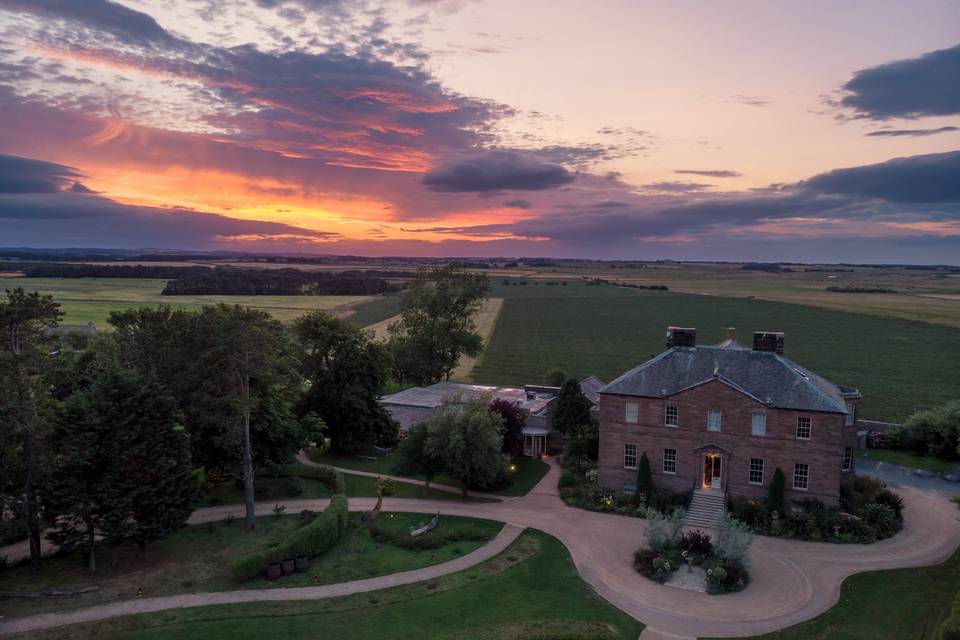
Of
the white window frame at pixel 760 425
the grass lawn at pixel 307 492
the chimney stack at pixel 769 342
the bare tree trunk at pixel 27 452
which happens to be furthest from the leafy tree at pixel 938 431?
the bare tree trunk at pixel 27 452

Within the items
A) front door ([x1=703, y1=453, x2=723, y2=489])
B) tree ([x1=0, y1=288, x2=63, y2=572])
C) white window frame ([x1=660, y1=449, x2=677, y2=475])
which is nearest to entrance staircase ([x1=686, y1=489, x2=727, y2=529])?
front door ([x1=703, y1=453, x2=723, y2=489])

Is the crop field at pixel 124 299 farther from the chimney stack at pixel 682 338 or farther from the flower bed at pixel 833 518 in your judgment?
the flower bed at pixel 833 518

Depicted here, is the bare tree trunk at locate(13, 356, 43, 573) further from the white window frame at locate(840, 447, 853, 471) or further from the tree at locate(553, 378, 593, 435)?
the white window frame at locate(840, 447, 853, 471)

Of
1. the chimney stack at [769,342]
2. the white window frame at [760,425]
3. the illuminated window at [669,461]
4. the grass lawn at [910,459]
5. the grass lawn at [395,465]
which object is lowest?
the grass lawn at [395,465]

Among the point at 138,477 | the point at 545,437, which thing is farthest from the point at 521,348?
the point at 138,477

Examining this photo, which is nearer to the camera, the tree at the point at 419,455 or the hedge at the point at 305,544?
the hedge at the point at 305,544

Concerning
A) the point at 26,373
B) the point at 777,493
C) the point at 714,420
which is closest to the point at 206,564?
the point at 26,373

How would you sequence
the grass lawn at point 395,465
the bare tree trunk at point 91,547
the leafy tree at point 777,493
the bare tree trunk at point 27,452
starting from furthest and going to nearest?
the grass lawn at point 395,465 < the leafy tree at point 777,493 < the bare tree trunk at point 91,547 < the bare tree trunk at point 27,452
